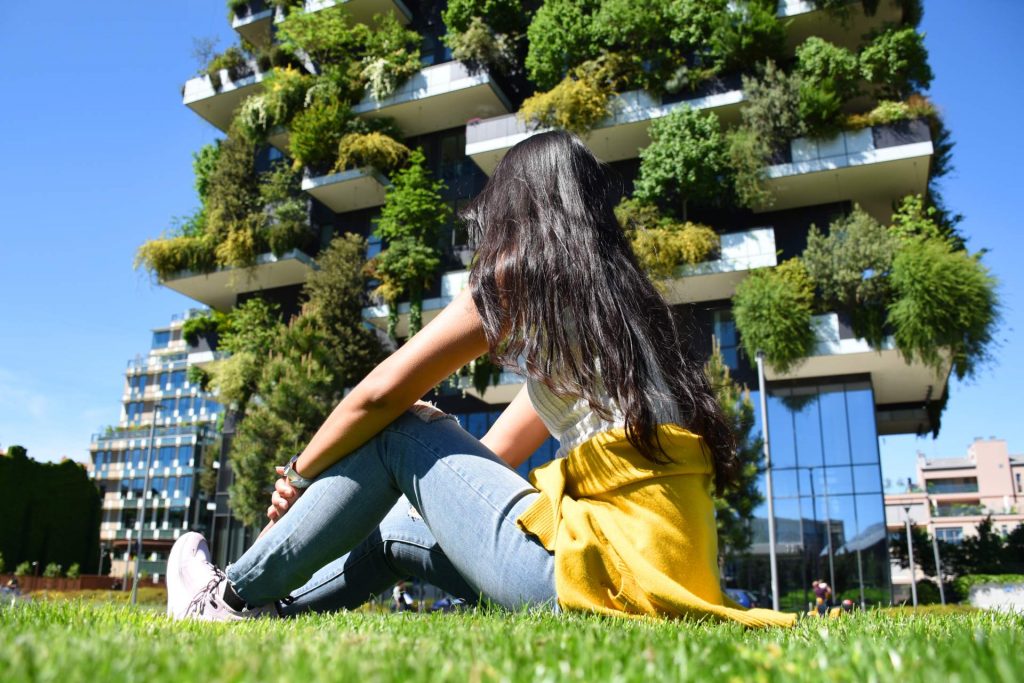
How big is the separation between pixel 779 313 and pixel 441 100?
13.0 metres

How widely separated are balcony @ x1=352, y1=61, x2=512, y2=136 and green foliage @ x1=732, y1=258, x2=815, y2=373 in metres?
10.6

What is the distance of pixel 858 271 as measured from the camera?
19.3 meters

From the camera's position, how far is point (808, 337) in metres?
19.6

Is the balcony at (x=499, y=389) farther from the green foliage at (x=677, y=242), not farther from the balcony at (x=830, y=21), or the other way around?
the balcony at (x=830, y=21)

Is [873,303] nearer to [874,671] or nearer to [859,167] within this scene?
[859,167]

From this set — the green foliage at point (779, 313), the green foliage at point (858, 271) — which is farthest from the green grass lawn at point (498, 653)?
the green foliage at point (858, 271)

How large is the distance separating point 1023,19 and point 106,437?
8208 centimetres

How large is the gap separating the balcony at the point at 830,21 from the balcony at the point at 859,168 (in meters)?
3.19

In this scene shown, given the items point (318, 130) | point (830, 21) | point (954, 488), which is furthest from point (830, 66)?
point (954, 488)

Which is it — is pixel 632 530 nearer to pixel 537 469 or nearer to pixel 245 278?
pixel 537 469

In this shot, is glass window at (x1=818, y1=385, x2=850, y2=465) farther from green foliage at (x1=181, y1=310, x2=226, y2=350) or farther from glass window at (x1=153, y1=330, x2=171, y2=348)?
glass window at (x1=153, y1=330, x2=171, y2=348)

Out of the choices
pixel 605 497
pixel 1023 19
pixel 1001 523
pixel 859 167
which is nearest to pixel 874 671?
pixel 605 497

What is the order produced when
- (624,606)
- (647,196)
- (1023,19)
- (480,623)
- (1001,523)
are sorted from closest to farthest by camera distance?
(480,623) → (624,606) → (647,196) → (1023,19) → (1001,523)

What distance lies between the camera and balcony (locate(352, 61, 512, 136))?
24.5 meters
